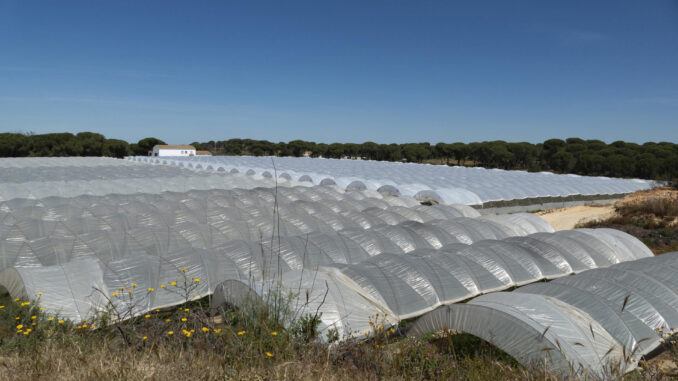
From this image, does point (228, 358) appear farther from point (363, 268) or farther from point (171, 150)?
point (171, 150)

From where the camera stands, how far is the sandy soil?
29.8 metres

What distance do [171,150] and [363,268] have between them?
112m

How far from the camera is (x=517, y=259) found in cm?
1499

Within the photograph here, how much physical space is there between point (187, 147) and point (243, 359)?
12413cm

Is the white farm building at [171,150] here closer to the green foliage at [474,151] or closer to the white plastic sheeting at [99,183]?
the green foliage at [474,151]

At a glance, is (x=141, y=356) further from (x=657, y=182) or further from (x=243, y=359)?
(x=657, y=182)

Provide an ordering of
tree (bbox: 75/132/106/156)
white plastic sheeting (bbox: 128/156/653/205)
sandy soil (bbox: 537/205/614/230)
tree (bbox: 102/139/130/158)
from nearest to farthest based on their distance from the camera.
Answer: sandy soil (bbox: 537/205/614/230), white plastic sheeting (bbox: 128/156/653/205), tree (bbox: 75/132/106/156), tree (bbox: 102/139/130/158)

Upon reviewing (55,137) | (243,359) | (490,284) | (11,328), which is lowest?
(490,284)

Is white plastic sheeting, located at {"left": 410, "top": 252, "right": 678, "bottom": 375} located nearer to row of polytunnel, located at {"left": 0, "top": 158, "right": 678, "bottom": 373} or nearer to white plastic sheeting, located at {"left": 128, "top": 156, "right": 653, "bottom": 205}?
row of polytunnel, located at {"left": 0, "top": 158, "right": 678, "bottom": 373}

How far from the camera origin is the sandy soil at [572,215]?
2980 cm

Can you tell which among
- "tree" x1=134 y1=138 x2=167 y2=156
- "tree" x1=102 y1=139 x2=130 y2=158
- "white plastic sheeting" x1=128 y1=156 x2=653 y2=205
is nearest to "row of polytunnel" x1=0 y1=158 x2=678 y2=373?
"white plastic sheeting" x1=128 y1=156 x2=653 y2=205

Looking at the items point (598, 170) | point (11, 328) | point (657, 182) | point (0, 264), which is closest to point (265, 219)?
point (0, 264)

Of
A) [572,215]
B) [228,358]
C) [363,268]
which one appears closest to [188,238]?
[363,268]

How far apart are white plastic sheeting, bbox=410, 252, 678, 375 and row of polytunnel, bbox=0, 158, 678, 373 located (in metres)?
0.03
